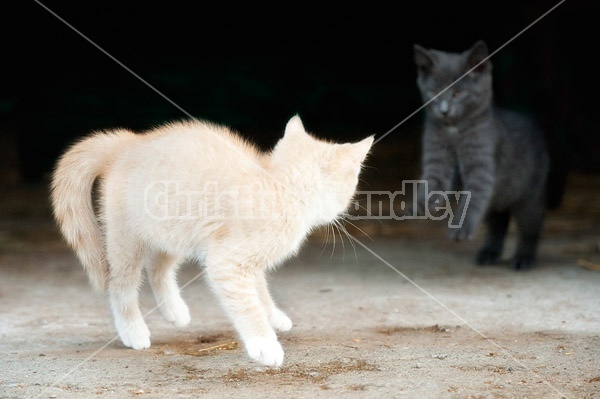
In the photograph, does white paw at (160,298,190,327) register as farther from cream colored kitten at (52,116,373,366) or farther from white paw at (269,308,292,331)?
white paw at (269,308,292,331)

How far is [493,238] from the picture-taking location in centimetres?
546

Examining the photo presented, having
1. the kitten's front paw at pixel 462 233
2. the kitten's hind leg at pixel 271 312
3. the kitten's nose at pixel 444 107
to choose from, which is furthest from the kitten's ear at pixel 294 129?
the kitten's front paw at pixel 462 233

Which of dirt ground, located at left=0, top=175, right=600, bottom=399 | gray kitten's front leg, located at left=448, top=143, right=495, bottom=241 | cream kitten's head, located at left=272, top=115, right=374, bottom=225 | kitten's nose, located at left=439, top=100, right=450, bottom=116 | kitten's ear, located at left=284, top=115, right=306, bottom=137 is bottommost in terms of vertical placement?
dirt ground, located at left=0, top=175, right=600, bottom=399

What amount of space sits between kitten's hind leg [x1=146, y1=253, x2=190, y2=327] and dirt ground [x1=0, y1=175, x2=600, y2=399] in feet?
0.32

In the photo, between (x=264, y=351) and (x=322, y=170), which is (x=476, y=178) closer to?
(x=322, y=170)

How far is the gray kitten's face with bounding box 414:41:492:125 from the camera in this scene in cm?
491

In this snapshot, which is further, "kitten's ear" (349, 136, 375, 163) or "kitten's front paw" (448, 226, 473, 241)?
"kitten's front paw" (448, 226, 473, 241)

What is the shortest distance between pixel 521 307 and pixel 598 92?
235 inches

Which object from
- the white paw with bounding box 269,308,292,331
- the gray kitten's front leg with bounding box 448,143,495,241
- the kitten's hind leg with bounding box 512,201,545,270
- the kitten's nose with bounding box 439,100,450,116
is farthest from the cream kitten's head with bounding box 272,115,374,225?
the kitten's hind leg with bounding box 512,201,545,270

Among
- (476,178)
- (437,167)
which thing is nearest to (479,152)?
(476,178)

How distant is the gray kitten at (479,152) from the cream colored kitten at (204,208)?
64.5 inches

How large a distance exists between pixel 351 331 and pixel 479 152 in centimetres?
174

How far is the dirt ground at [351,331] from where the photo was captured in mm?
3012

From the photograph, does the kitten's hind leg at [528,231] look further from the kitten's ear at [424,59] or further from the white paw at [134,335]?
the white paw at [134,335]
